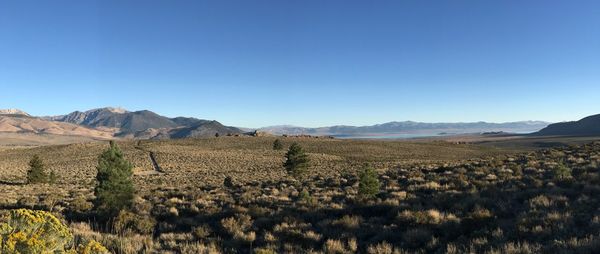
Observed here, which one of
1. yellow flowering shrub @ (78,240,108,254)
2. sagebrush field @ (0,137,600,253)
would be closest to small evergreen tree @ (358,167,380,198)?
sagebrush field @ (0,137,600,253)

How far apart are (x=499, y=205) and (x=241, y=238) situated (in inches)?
293

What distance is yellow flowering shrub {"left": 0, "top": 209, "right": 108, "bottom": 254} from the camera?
5.11 m

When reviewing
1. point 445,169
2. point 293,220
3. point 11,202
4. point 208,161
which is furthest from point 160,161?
point 293,220

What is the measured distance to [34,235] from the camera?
213 inches

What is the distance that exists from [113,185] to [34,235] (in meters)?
11.2

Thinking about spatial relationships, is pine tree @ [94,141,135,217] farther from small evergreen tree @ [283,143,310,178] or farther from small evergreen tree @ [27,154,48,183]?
small evergreen tree @ [27,154,48,183]

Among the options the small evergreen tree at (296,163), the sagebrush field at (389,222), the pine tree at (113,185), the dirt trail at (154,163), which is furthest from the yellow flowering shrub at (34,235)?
the dirt trail at (154,163)

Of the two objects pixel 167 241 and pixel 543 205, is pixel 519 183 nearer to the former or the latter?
pixel 543 205

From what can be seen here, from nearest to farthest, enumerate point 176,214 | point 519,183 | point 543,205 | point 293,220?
point 543,205 → point 293,220 → point 176,214 → point 519,183

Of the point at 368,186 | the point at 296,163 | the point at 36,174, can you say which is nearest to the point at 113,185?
the point at 368,186

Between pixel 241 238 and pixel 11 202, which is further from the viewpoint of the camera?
pixel 11 202

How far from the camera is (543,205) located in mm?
10602

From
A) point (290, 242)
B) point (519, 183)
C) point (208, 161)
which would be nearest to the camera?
point (290, 242)

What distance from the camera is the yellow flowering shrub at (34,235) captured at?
5.11m
